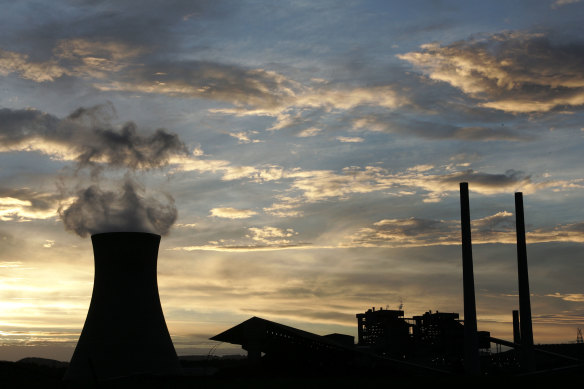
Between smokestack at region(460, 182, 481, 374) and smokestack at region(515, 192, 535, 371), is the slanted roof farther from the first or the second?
smokestack at region(515, 192, 535, 371)

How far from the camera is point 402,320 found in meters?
49.7

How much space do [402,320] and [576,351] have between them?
86.7 feet

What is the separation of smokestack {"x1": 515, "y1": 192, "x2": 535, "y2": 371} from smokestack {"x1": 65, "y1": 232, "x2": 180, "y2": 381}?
2326 centimetres

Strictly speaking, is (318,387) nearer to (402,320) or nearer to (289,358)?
(289,358)

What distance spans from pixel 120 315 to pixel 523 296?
83.4 ft

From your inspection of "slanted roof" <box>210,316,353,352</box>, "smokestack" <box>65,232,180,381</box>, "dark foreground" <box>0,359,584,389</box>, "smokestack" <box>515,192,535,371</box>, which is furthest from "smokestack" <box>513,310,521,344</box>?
"smokestack" <box>65,232,180,381</box>

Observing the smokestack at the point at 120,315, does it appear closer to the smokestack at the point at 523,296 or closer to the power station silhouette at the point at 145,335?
the power station silhouette at the point at 145,335

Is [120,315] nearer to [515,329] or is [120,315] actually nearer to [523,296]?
[523,296]

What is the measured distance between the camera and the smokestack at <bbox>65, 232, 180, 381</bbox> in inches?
1091

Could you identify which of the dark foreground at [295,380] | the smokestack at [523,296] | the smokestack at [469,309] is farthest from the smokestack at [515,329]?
the smokestack at [469,309]

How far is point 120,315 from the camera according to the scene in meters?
27.7

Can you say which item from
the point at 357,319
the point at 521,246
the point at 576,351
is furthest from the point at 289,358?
the point at 576,351

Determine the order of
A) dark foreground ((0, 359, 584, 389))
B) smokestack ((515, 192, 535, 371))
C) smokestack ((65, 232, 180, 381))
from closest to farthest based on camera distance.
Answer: dark foreground ((0, 359, 584, 389)), smokestack ((65, 232, 180, 381)), smokestack ((515, 192, 535, 371))

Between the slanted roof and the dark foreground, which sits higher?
the slanted roof
